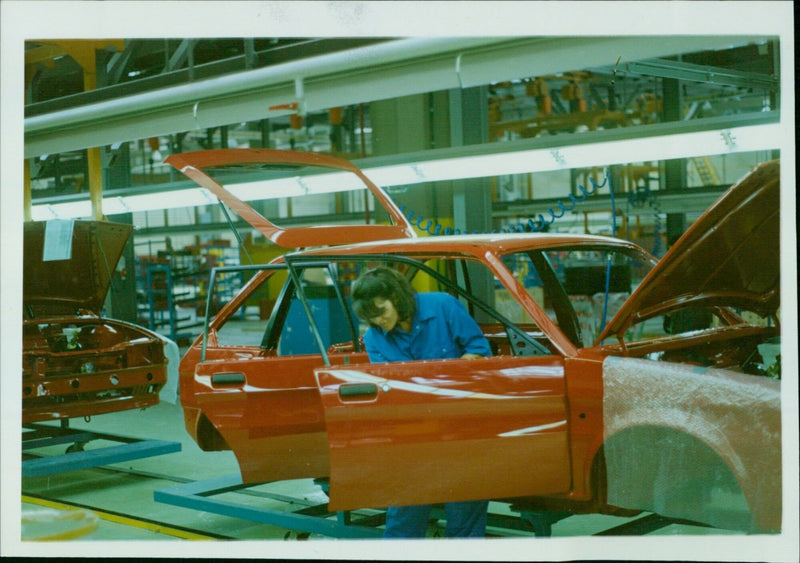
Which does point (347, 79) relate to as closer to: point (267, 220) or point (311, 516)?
point (267, 220)

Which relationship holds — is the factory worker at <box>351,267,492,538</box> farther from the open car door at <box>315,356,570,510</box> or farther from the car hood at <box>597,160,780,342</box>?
the car hood at <box>597,160,780,342</box>

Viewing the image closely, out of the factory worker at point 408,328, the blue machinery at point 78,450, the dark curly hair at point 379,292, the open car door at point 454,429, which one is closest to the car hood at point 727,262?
the open car door at point 454,429

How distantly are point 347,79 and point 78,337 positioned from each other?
326 centimetres

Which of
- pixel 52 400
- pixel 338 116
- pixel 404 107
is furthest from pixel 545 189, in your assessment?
pixel 52 400

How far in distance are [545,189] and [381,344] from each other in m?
15.5

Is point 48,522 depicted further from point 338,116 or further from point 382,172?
point 338,116

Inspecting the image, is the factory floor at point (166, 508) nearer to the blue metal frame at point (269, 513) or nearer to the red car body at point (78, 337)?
the blue metal frame at point (269, 513)

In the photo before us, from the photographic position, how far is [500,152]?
5691mm

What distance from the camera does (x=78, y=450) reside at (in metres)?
6.31

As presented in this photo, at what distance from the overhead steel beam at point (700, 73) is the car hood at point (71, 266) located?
12.9 ft

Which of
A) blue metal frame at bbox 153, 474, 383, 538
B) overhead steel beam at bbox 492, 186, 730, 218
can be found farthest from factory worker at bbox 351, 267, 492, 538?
overhead steel beam at bbox 492, 186, 730, 218

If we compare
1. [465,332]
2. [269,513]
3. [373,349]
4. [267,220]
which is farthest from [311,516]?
[267,220]

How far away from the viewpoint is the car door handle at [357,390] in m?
3.19

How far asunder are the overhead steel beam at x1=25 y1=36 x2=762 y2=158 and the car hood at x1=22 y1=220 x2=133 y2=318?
74 centimetres
